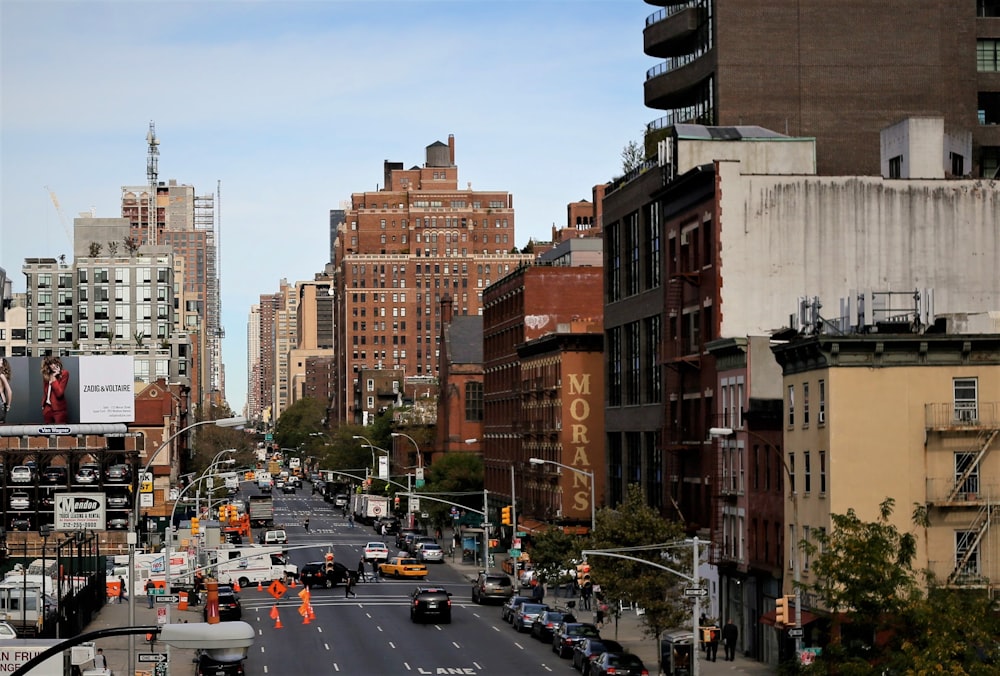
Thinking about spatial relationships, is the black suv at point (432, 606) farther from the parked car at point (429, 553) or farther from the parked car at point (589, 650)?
the parked car at point (429, 553)

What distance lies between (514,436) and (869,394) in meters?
76.2

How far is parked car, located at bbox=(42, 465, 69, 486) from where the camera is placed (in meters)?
108

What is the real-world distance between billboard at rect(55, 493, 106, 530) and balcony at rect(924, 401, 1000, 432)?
Answer: 29210 mm

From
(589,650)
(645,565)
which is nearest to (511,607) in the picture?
(645,565)

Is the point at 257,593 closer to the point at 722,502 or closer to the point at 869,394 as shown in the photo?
the point at 722,502

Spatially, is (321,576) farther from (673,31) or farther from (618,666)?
(618,666)

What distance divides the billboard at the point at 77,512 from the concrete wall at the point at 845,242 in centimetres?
2897

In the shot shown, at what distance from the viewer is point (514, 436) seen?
134 metres

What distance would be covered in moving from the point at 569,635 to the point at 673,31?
3918cm

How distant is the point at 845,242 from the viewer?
246 feet

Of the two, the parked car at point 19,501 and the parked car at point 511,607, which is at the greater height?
the parked car at point 19,501

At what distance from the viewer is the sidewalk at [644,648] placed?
63062 mm

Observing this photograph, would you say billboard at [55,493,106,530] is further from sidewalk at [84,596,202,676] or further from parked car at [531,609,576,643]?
parked car at [531,609,576,643]

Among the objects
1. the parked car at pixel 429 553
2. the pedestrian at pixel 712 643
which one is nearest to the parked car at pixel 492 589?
the pedestrian at pixel 712 643
